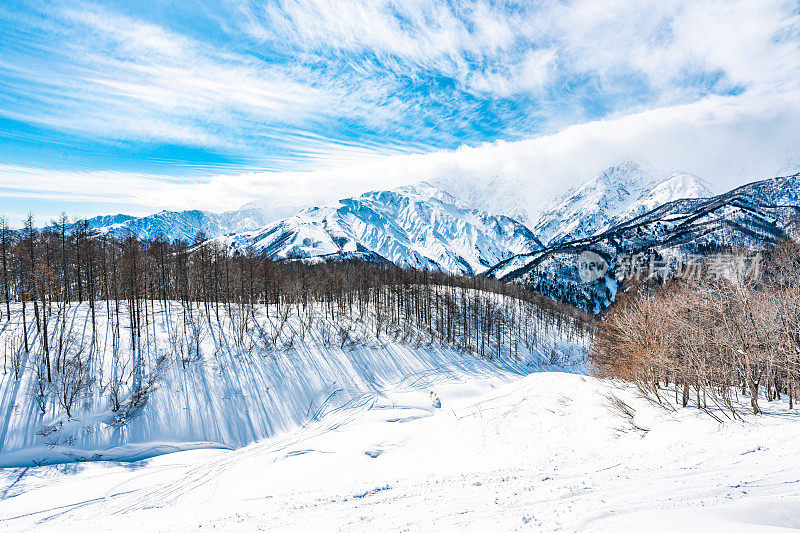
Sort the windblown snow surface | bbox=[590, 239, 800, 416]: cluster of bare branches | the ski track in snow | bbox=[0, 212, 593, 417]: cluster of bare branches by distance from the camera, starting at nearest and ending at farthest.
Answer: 1. the ski track in snow
2. the windblown snow surface
3. bbox=[590, 239, 800, 416]: cluster of bare branches
4. bbox=[0, 212, 593, 417]: cluster of bare branches

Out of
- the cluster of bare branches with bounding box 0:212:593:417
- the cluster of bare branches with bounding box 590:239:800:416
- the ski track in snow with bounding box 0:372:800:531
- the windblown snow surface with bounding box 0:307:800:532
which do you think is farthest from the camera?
the cluster of bare branches with bounding box 0:212:593:417

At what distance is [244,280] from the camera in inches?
Answer: 2581

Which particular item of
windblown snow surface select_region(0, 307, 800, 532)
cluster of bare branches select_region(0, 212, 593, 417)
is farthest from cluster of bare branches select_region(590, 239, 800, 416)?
cluster of bare branches select_region(0, 212, 593, 417)

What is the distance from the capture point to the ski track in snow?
716 cm

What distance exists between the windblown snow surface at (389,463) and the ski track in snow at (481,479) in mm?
76

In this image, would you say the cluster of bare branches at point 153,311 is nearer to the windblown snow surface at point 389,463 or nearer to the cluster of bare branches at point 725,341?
the windblown snow surface at point 389,463

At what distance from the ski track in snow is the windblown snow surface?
0.08 metres

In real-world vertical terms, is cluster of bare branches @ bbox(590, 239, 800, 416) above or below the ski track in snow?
above

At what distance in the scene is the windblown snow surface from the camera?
7.60m

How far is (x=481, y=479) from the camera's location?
11477mm

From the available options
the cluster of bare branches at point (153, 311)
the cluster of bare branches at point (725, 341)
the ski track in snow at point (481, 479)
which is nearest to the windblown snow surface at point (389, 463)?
the ski track in snow at point (481, 479)

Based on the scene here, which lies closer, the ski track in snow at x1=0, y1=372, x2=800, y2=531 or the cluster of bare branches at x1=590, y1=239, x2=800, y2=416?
the ski track in snow at x1=0, y1=372, x2=800, y2=531

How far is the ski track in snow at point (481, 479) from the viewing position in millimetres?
7164

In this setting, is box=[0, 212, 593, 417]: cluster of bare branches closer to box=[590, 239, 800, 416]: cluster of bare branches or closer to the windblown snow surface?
the windblown snow surface
